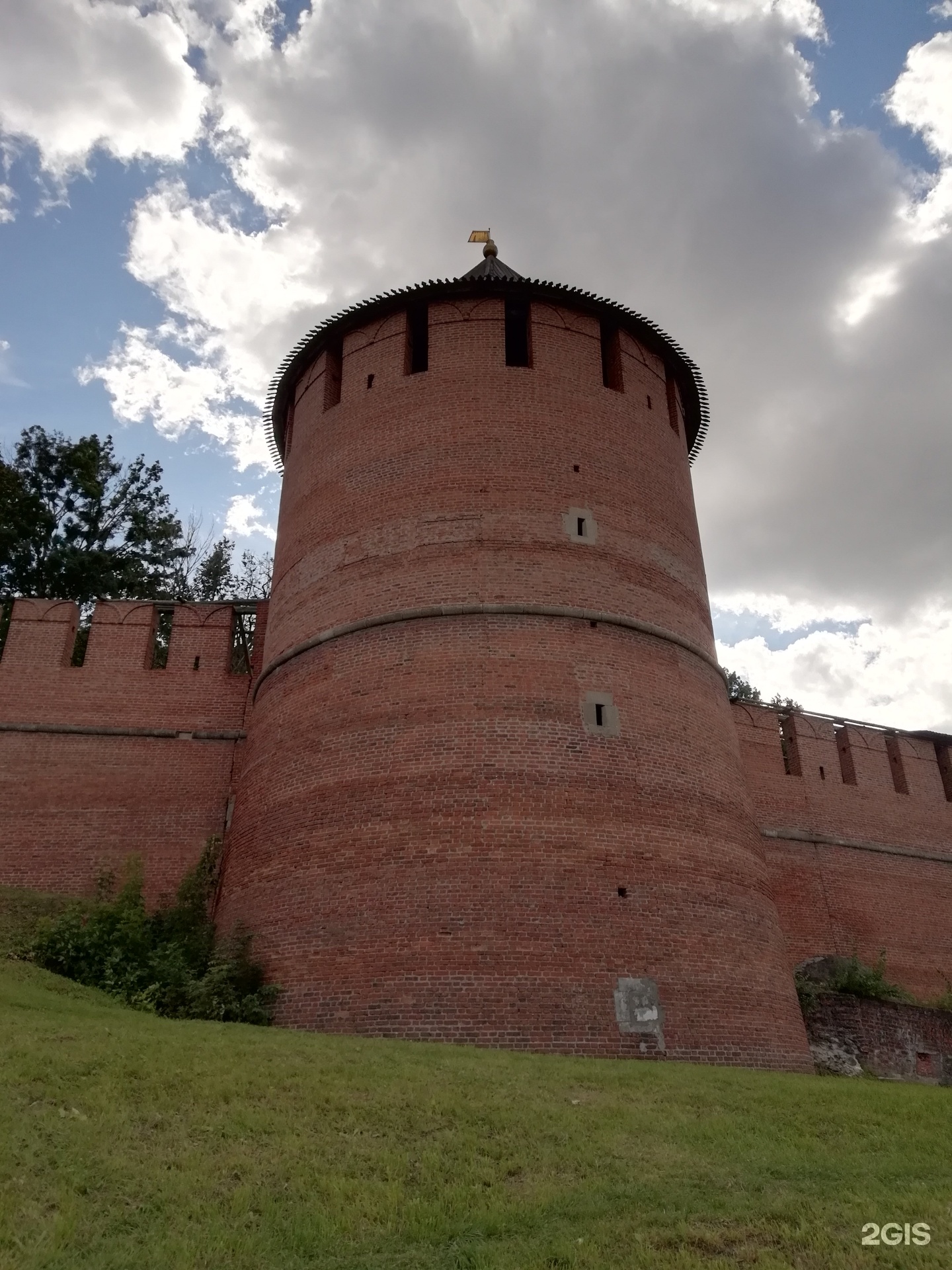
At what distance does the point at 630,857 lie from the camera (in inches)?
377

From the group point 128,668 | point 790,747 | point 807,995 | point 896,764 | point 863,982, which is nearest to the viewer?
point 807,995

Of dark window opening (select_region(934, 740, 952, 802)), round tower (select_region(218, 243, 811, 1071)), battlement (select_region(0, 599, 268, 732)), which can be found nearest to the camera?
round tower (select_region(218, 243, 811, 1071))

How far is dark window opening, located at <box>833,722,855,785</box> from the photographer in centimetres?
1623

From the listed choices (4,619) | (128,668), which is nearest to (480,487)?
(128,668)

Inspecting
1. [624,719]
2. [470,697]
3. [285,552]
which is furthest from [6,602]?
[624,719]

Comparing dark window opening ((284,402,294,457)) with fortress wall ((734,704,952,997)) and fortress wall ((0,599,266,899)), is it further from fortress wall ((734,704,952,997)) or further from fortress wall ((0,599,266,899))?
fortress wall ((734,704,952,997))

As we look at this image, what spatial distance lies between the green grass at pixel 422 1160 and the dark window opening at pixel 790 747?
28.2ft

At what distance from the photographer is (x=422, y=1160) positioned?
5.07 meters

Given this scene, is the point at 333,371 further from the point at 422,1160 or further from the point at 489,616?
the point at 422,1160

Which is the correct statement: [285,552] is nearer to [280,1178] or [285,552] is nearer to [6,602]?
[6,602]

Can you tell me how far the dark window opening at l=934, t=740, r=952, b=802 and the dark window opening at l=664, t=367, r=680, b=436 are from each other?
26.5 ft

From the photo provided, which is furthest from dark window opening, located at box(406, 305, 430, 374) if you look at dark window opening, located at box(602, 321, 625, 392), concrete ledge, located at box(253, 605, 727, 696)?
concrete ledge, located at box(253, 605, 727, 696)

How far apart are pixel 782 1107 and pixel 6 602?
13423mm

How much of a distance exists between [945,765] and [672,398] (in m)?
8.55
